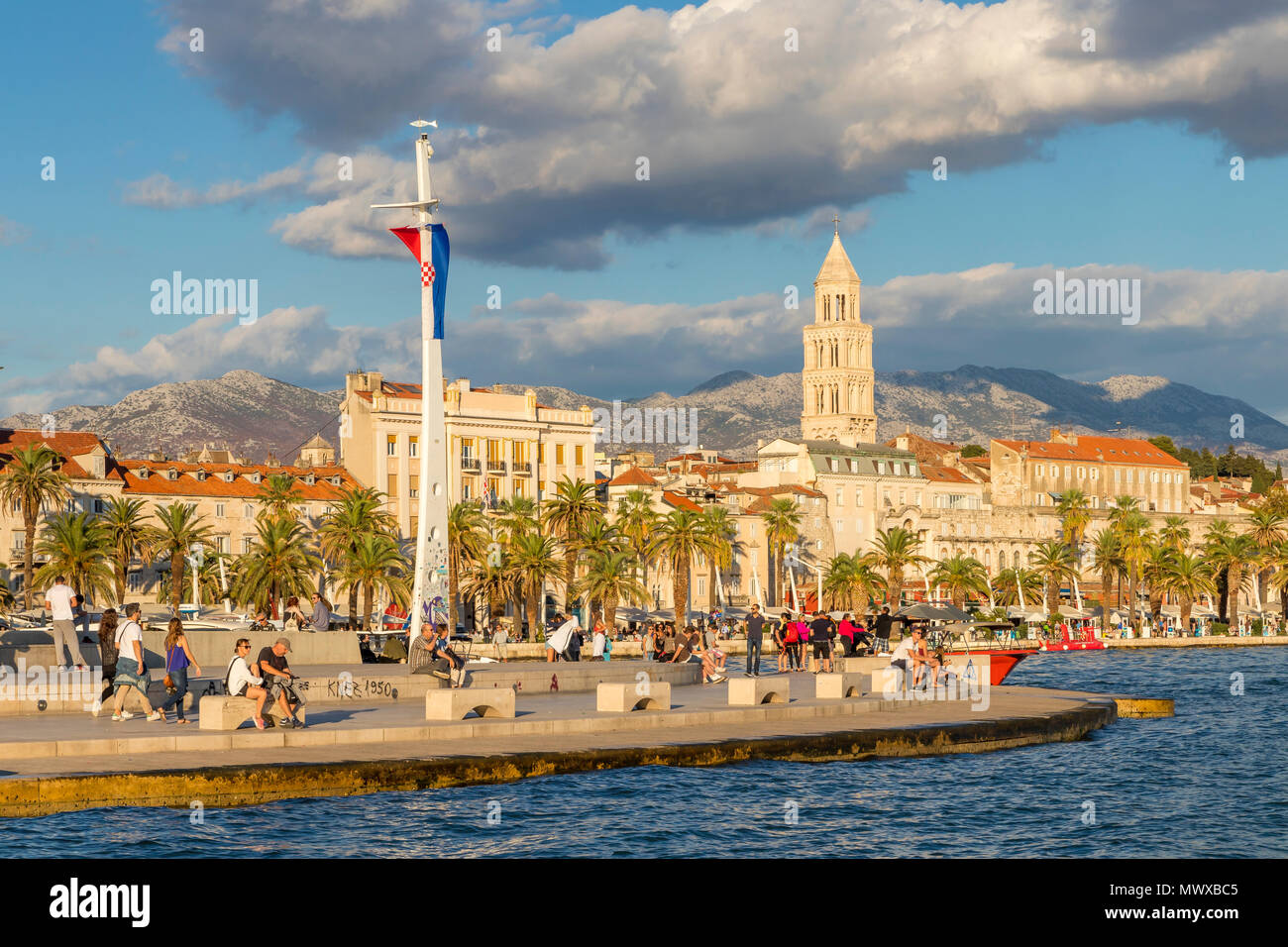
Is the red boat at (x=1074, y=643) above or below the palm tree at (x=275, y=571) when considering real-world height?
below

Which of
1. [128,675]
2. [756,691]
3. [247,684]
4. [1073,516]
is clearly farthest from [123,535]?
[1073,516]

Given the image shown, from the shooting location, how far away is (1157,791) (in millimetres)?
28719

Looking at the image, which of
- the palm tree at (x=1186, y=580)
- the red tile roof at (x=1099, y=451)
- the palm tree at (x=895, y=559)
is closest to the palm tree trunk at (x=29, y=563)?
the palm tree at (x=895, y=559)

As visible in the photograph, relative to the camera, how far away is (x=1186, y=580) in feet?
399

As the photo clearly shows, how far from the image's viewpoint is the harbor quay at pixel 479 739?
72.4ft

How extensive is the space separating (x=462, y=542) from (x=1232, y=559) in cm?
6703

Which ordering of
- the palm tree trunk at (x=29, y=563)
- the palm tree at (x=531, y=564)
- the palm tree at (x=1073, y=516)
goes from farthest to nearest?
the palm tree at (x=1073, y=516) < the palm tree at (x=531, y=564) < the palm tree trunk at (x=29, y=563)

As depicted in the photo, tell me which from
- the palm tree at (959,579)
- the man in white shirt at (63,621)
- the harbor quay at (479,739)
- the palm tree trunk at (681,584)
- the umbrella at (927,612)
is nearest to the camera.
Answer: the harbor quay at (479,739)

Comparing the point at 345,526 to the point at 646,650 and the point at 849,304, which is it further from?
the point at 849,304

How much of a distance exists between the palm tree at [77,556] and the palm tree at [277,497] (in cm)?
1348

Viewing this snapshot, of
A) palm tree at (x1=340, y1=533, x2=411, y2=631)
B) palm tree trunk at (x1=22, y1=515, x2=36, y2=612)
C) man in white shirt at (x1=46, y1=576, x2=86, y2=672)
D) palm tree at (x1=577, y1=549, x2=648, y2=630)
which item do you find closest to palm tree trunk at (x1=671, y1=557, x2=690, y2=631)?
palm tree at (x1=577, y1=549, x2=648, y2=630)

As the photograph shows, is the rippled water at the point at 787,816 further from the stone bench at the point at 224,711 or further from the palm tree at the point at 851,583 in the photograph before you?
the palm tree at the point at 851,583

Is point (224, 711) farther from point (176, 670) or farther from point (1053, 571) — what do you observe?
point (1053, 571)
